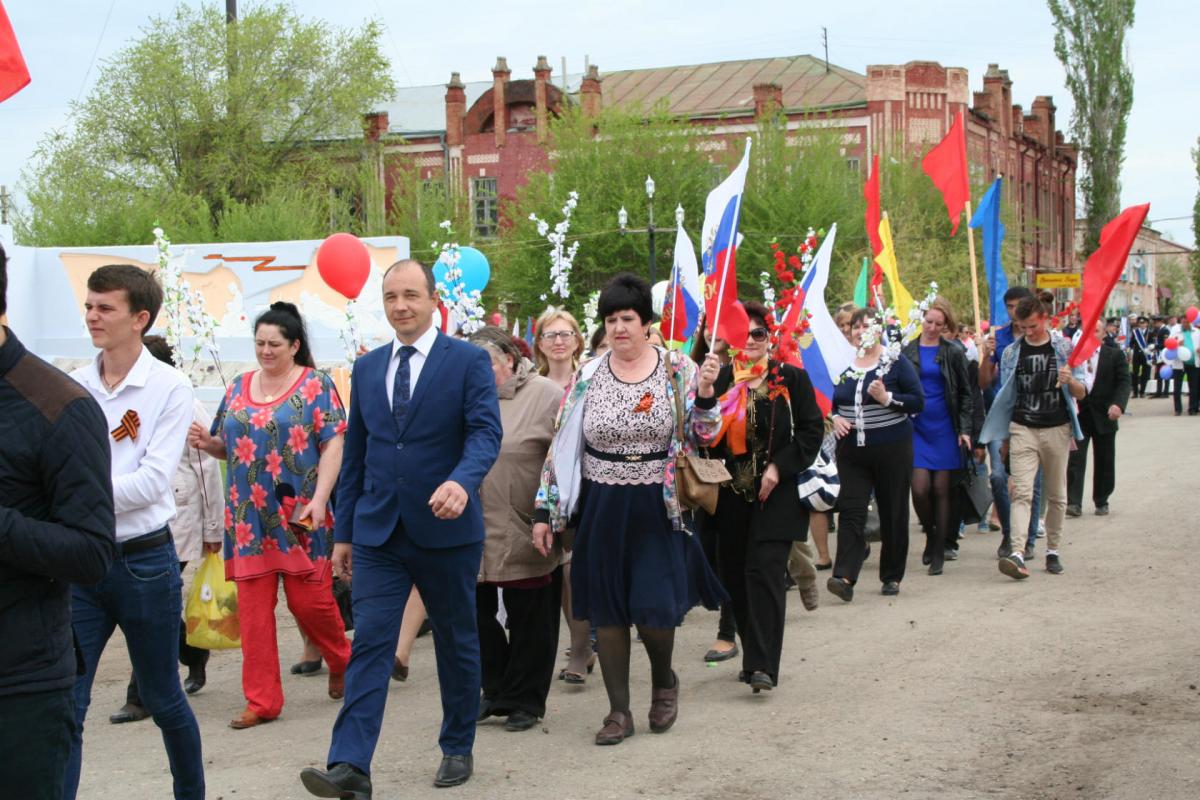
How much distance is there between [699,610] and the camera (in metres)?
10.2

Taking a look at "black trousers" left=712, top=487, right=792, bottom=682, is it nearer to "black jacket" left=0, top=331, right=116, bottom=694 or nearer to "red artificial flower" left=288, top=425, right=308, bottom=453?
"red artificial flower" left=288, top=425, right=308, bottom=453

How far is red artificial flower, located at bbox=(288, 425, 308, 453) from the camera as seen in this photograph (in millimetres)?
7133

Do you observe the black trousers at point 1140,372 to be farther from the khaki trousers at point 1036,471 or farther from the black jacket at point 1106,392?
the khaki trousers at point 1036,471

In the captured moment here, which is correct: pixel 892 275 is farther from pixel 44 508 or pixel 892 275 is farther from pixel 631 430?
pixel 44 508

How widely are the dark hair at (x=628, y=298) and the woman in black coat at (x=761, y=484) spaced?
86 centimetres

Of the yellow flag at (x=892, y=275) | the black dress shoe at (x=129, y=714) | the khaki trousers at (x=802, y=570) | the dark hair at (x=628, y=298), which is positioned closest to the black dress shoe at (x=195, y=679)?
the black dress shoe at (x=129, y=714)

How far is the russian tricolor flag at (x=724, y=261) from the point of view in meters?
7.37

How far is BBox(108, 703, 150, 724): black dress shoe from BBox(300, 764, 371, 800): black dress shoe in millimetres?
2298

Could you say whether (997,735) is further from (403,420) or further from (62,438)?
(62,438)

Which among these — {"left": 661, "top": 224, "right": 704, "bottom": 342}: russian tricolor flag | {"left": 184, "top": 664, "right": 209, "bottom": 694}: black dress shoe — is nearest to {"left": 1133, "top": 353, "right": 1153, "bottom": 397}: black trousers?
{"left": 661, "top": 224, "right": 704, "bottom": 342}: russian tricolor flag

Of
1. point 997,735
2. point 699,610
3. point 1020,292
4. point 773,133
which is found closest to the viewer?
point 997,735

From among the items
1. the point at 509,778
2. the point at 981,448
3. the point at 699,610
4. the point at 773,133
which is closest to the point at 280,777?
the point at 509,778

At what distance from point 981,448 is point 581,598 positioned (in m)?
5.93

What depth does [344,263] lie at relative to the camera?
11133 mm
